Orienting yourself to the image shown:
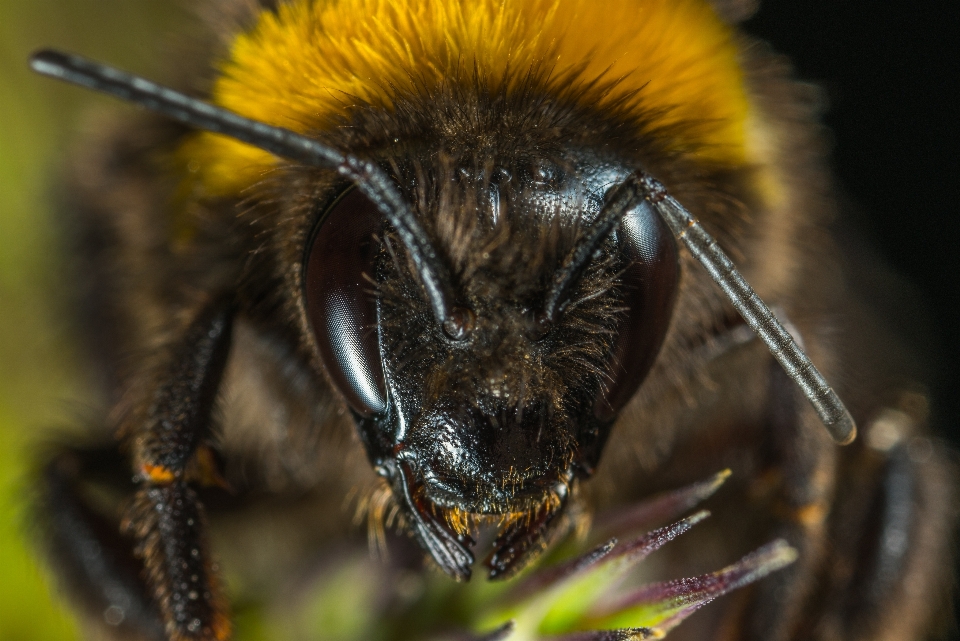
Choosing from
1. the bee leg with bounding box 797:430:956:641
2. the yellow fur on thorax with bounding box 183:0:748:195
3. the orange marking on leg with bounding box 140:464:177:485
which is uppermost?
the yellow fur on thorax with bounding box 183:0:748:195

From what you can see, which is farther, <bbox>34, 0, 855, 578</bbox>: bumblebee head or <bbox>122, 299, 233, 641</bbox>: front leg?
<bbox>122, 299, 233, 641</bbox>: front leg

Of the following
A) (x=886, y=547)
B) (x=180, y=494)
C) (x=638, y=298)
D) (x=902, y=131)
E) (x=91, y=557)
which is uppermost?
(x=638, y=298)

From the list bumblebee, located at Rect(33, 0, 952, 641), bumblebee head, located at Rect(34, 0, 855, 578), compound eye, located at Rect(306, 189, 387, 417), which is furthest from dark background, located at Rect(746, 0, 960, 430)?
compound eye, located at Rect(306, 189, 387, 417)

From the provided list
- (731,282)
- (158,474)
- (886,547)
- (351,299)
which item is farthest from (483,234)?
(886,547)

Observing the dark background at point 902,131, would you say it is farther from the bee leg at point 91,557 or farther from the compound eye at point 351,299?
the bee leg at point 91,557

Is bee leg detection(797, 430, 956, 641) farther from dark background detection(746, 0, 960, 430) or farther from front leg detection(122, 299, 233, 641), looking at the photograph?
front leg detection(122, 299, 233, 641)

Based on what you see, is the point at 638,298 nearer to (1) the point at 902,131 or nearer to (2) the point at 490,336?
(2) the point at 490,336

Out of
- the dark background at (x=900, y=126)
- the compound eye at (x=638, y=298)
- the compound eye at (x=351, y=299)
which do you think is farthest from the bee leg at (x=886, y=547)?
the compound eye at (x=351, y=299)

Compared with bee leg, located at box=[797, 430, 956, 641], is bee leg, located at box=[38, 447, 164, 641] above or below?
above
